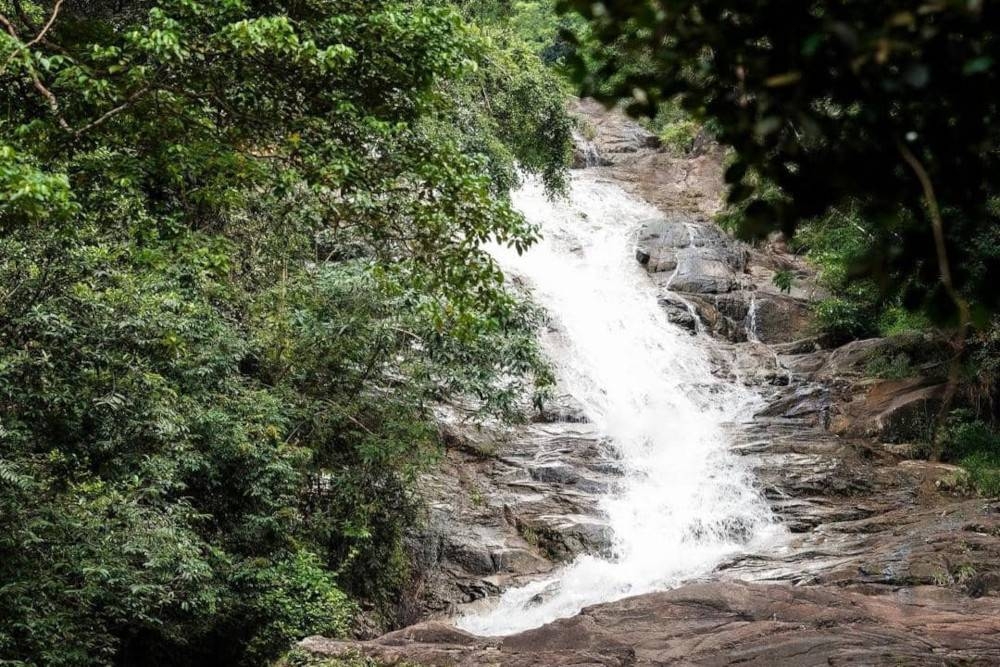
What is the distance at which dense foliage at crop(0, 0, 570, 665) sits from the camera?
655 cm

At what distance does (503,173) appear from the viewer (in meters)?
13.4

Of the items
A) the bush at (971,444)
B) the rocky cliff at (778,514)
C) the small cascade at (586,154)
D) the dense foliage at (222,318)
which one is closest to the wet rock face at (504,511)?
the rocky cliff at (778,514)

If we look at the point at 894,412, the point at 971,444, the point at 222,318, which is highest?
the point at 222,318

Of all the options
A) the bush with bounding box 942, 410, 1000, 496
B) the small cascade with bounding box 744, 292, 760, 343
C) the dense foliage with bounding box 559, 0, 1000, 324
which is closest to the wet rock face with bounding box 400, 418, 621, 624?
the bush with bounding box 942, 410, 1000, 496

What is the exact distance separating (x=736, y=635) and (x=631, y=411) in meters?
11.3

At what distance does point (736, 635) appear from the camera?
7566 millimetres

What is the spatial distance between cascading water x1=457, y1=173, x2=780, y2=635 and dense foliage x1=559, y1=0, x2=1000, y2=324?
10.3 m

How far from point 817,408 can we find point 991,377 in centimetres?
311

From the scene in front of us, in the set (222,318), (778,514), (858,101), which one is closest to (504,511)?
(778,514)

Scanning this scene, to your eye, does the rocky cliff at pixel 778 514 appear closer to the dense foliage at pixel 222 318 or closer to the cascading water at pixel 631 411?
the cascading water at pixel 631 411

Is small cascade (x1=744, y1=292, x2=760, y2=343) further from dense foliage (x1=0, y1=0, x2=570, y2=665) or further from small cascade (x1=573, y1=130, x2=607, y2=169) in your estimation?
dense foliage (x1=0, y1=0, x2=570, y2=665)

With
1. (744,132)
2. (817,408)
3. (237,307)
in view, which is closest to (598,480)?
(817,408)

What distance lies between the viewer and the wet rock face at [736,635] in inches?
270

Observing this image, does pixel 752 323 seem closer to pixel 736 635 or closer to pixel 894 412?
pixel 894 412
